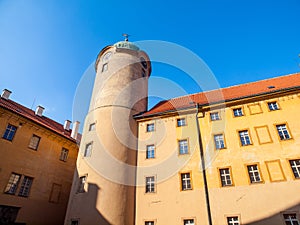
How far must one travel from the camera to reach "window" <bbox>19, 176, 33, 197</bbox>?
57.9 ft

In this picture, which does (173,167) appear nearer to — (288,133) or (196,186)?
(196,186)

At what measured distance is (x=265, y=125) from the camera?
1594 centimetres

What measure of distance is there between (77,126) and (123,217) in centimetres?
1531

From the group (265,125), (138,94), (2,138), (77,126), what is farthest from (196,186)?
(77,126)

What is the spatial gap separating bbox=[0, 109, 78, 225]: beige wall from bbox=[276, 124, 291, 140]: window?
69.0ft

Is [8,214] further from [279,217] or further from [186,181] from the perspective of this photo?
[279,217]

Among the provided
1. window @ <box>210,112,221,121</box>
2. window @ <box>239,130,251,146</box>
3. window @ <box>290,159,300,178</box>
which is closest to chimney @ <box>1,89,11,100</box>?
window @ <box>210,112,221,121</box>

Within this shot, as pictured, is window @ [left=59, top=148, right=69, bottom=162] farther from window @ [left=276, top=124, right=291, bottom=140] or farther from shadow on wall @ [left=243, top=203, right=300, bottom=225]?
window @ [left=276, top=124, right=291, bottom=140]

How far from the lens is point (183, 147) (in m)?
17.8

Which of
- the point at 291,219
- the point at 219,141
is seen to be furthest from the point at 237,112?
the point at 291,219

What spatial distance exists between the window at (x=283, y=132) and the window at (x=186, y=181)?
7.57 m

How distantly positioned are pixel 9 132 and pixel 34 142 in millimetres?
2588

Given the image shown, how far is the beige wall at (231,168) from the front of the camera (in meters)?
13.4

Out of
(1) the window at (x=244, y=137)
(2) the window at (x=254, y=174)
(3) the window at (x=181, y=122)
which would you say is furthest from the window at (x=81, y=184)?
(1) the window at (x=244, y=137)
